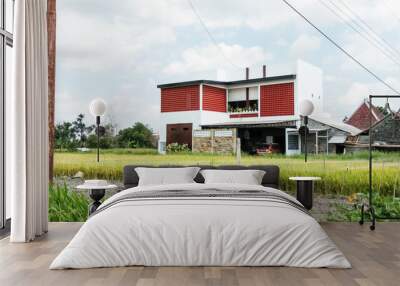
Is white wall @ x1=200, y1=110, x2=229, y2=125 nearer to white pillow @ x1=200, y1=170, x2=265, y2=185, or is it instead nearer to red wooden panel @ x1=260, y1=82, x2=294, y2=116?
red wooden panel @ x1=260, y1=82, x2=294, y2=116

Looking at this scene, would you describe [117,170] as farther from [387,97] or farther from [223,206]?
[387,97]

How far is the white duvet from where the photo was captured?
12.6 ft

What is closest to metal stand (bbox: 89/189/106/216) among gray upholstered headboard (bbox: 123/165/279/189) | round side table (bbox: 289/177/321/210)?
gray upholstered headboard (bbox: 123/165/279/189)

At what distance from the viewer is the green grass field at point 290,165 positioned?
650cm

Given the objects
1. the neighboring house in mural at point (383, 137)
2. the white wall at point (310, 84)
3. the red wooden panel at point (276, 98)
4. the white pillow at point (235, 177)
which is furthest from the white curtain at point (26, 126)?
the neighboring house in mural at point (383, 137)

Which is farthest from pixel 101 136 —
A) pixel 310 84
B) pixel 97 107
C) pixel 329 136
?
pixel 329 136

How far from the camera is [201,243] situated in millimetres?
3895

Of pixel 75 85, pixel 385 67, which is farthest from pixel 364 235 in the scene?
pixel 75 85

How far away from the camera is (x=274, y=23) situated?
6.73 metres

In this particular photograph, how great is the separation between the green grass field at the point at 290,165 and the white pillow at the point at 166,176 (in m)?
0.60

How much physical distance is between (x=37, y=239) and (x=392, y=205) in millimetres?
4334

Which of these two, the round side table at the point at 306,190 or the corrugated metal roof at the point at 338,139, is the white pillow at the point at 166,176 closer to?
the round side table at the point at 306,190

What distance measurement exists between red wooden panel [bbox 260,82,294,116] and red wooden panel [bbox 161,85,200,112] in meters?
0.91

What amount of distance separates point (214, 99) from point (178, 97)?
1.64ft
